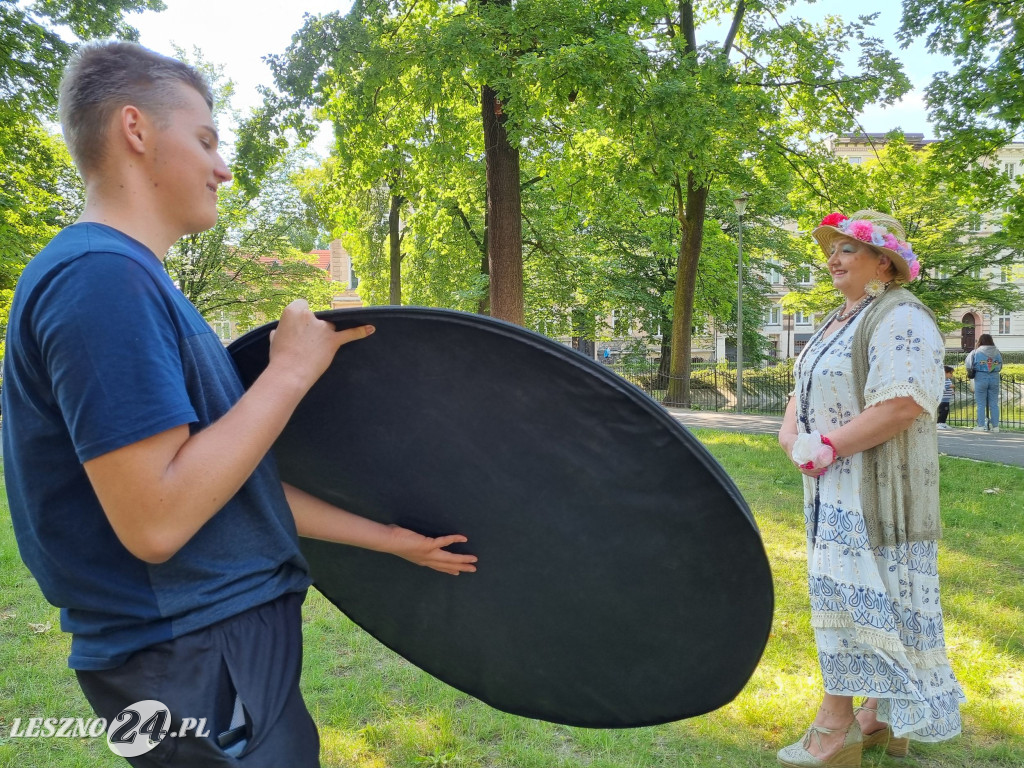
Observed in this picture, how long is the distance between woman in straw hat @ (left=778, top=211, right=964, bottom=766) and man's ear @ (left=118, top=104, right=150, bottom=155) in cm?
282

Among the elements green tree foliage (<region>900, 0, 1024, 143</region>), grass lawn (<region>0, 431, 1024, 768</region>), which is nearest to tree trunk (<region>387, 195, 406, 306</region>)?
green tree foliage (<region>900, 0, 1024, 143</region>)

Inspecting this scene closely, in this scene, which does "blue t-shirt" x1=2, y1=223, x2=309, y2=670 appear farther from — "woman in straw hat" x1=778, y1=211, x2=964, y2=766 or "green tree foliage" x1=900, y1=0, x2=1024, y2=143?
"green tree foliage" x1=900, y1=0, x2=1024, y2=143

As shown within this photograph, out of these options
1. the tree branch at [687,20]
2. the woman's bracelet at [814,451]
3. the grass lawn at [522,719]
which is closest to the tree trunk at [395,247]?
the tree branch at [687,20]

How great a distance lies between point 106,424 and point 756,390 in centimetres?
2869

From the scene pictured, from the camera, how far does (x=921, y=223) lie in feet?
93.5

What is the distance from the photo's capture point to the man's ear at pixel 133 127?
1.31 meters

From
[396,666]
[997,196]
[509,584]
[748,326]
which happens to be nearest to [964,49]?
[997,196]

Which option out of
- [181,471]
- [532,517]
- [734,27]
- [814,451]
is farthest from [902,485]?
[734,27]

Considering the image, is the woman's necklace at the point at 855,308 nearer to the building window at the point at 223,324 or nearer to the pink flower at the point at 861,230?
the pink flower at the point at 861,230

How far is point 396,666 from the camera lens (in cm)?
434

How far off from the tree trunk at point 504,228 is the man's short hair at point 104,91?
10.9 metres

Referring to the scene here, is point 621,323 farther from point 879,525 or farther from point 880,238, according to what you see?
point 879,525

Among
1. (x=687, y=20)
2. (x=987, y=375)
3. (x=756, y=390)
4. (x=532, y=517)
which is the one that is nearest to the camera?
(x=532, y=517)

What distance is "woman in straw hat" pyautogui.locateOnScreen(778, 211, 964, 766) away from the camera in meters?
3.13
